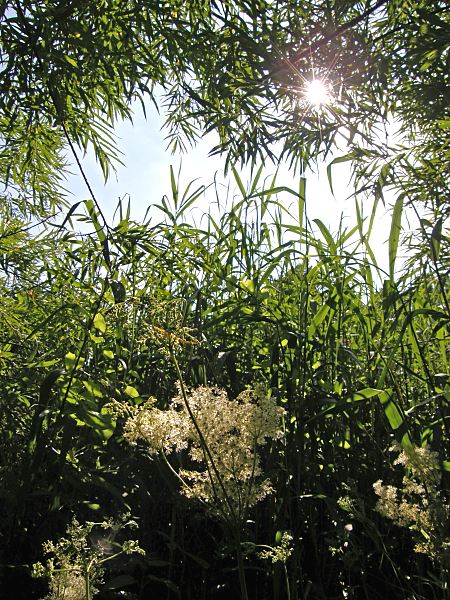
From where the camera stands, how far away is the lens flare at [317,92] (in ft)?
6.19

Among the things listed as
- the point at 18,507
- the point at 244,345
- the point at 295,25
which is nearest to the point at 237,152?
the point at 295,25

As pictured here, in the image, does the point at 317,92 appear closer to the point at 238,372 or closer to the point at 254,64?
the point at 254,64

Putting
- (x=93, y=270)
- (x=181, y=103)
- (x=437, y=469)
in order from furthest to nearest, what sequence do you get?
(x=181, y=103) < (x=93, y=270) < (x=437, y=469)

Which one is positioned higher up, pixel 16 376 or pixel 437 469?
pixel 16 376

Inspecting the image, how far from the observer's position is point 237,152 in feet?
7.74

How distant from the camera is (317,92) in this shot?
1.90 m

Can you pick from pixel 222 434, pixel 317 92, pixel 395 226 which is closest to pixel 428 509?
pixel 222 434

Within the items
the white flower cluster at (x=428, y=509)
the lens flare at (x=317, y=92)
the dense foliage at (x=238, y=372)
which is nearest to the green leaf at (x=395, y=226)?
the dense foliage at (x=238, y=372)

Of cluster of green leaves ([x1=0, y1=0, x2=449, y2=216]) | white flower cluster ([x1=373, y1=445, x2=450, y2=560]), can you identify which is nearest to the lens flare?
cluster of green leaves ([x1=0, y1=0, x2=449, y2=216])

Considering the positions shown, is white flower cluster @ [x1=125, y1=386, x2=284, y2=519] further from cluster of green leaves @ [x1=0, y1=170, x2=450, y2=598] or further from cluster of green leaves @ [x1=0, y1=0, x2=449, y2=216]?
cluster of green leaves @ [x1=0, y1=0, x2=449, y2=216]

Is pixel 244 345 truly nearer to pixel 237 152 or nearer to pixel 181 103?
pixel 237 152

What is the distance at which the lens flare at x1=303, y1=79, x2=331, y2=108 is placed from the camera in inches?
74.3

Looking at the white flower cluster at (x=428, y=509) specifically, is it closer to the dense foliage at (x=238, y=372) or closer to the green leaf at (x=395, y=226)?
the dense foliage at (x=238, y=372)

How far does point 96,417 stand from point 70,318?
72 cm
